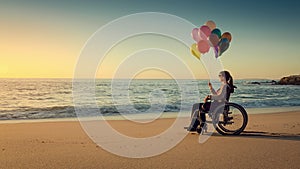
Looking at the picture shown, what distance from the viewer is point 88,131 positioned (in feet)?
30.5

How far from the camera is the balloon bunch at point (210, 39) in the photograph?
885 centimetres

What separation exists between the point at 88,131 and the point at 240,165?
5161mm

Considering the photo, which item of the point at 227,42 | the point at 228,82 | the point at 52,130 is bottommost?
the point at 52,130

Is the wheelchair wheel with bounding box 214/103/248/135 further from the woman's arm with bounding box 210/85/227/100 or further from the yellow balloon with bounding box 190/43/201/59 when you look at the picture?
the yellow balloon with bounding box 190/43/201/59

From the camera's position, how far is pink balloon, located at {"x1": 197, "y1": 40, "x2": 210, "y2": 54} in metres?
8.89

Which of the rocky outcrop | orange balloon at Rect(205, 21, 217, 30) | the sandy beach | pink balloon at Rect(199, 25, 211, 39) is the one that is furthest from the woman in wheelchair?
the rocky outcrop

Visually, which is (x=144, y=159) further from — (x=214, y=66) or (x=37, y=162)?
(x=214, y=66)

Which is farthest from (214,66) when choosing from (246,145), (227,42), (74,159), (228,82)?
(74,159)

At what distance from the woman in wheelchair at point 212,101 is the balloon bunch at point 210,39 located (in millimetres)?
1176

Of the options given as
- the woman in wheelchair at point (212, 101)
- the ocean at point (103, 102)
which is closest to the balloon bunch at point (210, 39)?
the woman in wheelchair at point (212, 101)

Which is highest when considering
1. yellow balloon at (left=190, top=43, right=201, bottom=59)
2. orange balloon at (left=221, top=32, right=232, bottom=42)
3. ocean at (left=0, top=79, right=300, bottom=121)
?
orange balloon at (left=221, top=32, right=232, bottom=42)

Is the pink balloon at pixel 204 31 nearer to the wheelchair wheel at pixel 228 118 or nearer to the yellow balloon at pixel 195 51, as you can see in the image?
the yellow balloon at pixel 195 51

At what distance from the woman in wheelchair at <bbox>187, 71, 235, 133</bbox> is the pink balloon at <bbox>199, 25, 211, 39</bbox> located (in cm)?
132

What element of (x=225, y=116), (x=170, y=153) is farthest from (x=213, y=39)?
(x=170, y=153)
